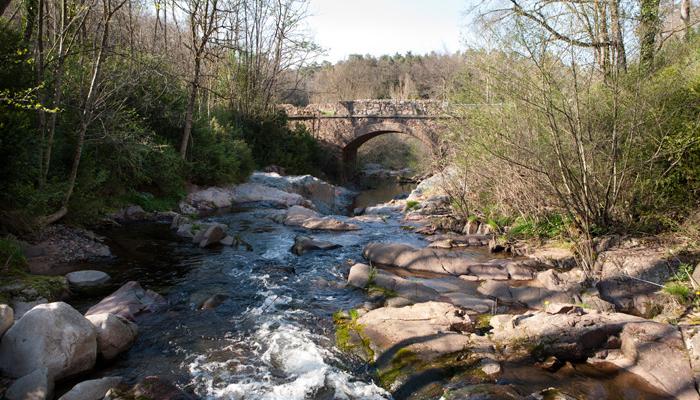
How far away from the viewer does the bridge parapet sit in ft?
81.7

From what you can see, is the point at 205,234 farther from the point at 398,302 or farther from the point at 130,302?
the point at 398,302

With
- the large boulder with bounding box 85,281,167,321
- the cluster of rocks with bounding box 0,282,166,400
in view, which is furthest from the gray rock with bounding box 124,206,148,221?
the cluster of rocks with bounding box 0,282,166,400

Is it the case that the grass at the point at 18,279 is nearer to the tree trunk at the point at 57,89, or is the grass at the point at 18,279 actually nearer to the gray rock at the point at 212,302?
the gray rock at the point at 212,302

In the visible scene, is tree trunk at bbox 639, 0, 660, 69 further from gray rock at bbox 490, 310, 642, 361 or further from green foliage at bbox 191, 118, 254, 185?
green foliage at bbox 191, 118, 254, 185

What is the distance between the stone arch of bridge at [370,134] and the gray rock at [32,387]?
65.0ft

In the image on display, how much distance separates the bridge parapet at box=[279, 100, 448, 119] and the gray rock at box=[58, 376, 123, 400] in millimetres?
20824

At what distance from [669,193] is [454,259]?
147 inches

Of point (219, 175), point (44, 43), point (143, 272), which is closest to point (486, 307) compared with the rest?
point (143, 272)

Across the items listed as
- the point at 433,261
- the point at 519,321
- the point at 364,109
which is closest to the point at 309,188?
the point at 364,109

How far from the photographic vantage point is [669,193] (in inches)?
309

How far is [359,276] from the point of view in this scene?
7.81 metres

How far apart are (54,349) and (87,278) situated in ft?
9.81

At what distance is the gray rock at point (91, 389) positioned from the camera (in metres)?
4.14

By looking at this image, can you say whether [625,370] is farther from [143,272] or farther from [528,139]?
[143,272]
